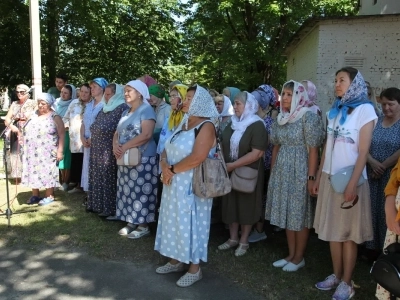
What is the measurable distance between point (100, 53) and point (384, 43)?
14772 millimetres

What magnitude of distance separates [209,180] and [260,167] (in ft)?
3.58

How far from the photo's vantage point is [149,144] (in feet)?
15.3

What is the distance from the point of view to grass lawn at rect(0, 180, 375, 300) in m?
3.50

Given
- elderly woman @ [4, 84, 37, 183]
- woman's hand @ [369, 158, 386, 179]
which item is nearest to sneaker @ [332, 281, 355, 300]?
woman's hand @ [369, 158, 386, 179]

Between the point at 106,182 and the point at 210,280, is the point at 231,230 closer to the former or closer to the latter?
the point at 210,280

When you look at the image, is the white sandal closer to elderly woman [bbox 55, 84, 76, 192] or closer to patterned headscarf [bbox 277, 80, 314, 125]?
patterned headscarf [bbox 277, 80, 314, 125]

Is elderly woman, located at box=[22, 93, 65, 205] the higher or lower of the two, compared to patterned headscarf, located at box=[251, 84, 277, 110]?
lower

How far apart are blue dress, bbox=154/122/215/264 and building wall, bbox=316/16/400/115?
774 cm

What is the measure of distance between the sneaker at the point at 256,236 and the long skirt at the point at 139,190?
1.16 metres

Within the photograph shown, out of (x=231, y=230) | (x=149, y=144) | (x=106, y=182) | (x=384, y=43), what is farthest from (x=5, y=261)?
(x=384, y=43)

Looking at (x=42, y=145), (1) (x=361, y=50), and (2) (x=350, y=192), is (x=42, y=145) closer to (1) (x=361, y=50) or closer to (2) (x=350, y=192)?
(2) (x=350, y=192)

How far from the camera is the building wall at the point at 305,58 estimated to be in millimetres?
10857

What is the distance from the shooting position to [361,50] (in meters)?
10.2

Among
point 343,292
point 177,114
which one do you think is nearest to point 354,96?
point 343,292
